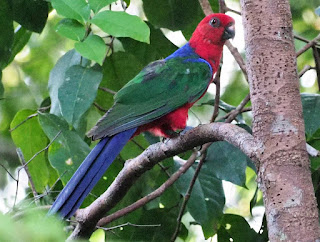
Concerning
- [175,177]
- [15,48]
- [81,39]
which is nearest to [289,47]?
[81,39]

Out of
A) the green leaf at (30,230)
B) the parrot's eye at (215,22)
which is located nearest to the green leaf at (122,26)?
the parrot's eye at (215,22)

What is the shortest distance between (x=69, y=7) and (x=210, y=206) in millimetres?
1088

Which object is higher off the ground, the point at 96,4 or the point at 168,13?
the point at 96,4

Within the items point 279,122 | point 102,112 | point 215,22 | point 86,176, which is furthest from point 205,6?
point 279,122

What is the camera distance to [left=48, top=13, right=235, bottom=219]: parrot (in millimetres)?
1679

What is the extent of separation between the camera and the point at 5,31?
2.26m

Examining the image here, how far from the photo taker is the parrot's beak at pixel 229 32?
2.63 metres

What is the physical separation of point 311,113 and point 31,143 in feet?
4.11

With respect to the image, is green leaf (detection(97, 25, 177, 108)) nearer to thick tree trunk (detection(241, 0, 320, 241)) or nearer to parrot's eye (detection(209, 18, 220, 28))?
parrot's eye (detection(209, 18, 220, 28))

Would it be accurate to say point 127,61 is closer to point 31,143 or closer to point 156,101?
point 156,101

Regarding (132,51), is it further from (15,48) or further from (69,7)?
(69,7)

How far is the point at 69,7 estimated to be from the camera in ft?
5.56

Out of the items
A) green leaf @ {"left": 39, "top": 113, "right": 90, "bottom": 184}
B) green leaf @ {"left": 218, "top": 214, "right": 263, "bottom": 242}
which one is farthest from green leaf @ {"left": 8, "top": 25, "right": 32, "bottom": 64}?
green leaf @ {"left": 218, "top": 214, "right": 263, "bottom": 242}

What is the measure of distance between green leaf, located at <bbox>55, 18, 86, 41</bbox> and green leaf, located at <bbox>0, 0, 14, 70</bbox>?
2.12ft
